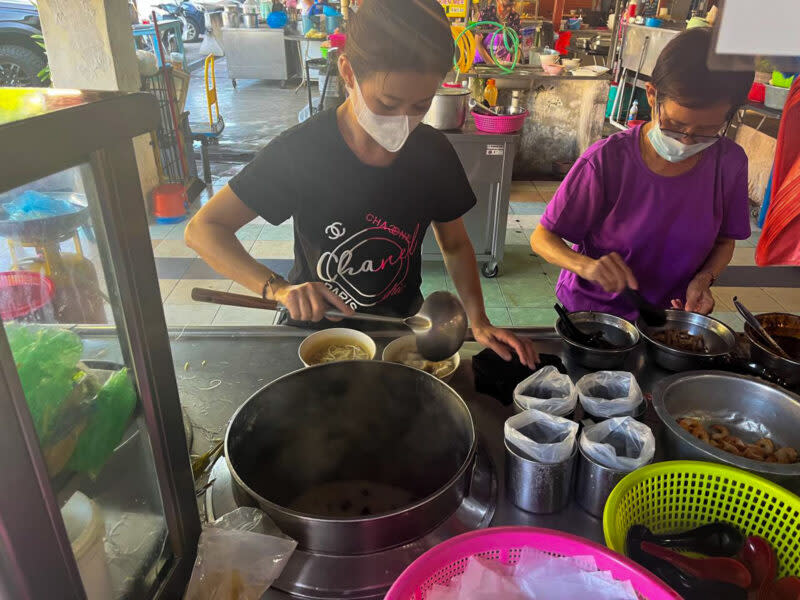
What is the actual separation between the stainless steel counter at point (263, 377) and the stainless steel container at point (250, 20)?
1201 centimetres

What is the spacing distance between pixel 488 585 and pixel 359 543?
22 centimetres

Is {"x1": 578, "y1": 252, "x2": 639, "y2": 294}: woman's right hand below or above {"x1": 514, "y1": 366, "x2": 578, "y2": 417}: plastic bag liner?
above

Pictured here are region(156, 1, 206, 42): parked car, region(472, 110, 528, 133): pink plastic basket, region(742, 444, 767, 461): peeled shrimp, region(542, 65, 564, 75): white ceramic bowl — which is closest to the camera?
region(742, 444, 767, 461): peeled shrimp

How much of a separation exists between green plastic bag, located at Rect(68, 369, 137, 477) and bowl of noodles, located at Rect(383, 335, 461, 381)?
2.43ft

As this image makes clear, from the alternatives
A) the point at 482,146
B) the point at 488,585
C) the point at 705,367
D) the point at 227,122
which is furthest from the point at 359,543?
the point at 227,122

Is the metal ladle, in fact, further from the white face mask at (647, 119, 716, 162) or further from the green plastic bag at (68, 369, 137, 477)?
the white face mask at (647, 119, 716, 162)

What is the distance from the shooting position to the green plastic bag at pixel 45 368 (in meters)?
0.54

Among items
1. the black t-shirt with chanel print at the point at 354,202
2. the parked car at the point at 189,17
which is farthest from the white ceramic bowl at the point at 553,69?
the parked car at the point at 189,17

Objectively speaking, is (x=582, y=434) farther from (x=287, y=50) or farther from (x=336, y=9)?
(x=287, y=50)

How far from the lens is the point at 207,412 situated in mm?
1304

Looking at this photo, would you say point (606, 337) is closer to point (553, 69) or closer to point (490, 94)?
point (490, 94)

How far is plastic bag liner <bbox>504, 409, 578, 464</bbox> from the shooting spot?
961 mm

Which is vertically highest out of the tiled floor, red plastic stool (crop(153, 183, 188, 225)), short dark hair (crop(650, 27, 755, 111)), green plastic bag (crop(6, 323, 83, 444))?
short dark hair (crop(650, 27, 755, 111))

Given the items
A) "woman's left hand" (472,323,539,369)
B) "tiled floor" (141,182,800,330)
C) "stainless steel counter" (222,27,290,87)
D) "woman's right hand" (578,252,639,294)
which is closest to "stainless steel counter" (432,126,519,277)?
"tiled floor" (141,182,800,330)
